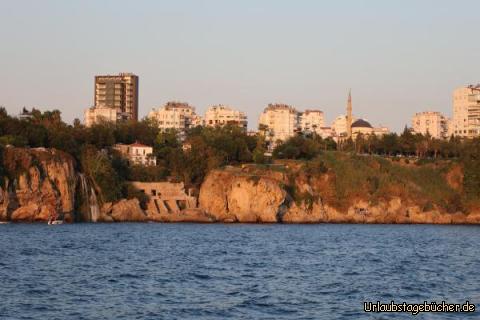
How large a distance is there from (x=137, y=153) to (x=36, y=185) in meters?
26.9

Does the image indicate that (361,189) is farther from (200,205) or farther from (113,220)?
(113,220)

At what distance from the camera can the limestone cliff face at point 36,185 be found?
8869 centimetres

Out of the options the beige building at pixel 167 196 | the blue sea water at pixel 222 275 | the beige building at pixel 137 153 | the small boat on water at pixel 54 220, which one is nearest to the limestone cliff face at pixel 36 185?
the small boat on water at pixel 54 220

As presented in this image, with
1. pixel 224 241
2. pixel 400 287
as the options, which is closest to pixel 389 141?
pixel 224 241

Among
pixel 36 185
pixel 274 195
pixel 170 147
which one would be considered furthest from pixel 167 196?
pixel 170 147

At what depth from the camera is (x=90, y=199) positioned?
97125 millimetres

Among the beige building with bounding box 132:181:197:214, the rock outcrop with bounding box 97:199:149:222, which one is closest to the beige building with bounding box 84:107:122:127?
the beige building with bounding box 132:181:197:214

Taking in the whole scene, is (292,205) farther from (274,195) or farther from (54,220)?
(54,220)

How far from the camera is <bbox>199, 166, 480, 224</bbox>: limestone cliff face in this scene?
10238 cm

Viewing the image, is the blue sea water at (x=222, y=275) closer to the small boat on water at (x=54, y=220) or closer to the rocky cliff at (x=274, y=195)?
the small boat on water at (x=54, y=220)

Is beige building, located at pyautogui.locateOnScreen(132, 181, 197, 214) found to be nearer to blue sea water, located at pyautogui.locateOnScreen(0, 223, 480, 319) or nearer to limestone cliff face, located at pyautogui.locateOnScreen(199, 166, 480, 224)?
limestone cliff face, located at pyautogui.locateOnScreen(199, 166, 480, 224)

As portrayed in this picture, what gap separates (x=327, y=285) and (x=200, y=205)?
66.3m

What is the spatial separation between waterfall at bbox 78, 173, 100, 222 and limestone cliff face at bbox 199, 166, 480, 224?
1299cm

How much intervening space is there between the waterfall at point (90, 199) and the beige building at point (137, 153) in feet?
46.8
